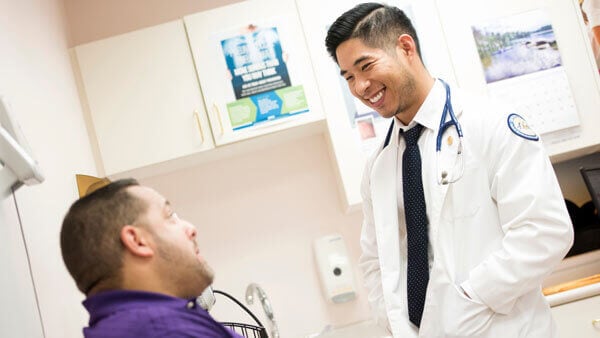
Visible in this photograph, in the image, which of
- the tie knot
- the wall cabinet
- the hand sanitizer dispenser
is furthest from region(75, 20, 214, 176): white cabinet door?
the tie knot

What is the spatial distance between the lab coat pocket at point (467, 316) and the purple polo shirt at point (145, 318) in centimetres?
69

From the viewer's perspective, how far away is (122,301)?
3.71ft

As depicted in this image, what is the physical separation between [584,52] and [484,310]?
1.72 metres

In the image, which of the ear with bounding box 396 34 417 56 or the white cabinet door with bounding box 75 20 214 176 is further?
the white cabinet door with bounding box 75 20 214 176

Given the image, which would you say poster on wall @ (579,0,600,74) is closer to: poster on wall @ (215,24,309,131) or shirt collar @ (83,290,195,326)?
poster on wall @ (215,24,309,131)

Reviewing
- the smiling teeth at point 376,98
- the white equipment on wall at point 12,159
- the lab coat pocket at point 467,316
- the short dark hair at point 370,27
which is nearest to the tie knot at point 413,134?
the smiling teeth at point 376,98

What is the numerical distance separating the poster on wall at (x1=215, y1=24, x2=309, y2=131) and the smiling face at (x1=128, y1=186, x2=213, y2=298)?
165cm

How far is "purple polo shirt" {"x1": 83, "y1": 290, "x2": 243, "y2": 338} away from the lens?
3.55ft

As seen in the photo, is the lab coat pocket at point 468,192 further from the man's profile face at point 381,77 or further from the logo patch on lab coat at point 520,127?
the man's profile face at point 381,77

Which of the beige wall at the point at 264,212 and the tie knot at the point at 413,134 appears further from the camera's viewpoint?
the beige wall at the point at 264,212

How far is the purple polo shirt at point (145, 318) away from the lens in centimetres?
108

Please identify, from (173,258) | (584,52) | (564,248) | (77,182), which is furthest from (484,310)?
(584,52)

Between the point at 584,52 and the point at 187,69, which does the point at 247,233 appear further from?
the point at 584,52

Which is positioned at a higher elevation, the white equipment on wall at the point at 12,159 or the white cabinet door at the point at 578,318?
the white equipment on wall at the point at 12,159
